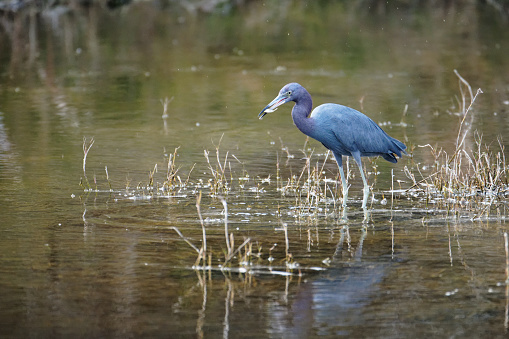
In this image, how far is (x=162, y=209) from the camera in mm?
8969

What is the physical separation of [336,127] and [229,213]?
1331 millimetres

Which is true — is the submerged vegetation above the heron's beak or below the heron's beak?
below

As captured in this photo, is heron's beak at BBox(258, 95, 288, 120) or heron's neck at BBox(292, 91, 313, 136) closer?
heron's beak at BBox(258, 95, 288, 120)

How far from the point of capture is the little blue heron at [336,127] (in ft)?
29.6

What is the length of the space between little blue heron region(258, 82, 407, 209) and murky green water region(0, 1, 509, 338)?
0.47 m

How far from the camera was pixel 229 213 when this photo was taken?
348 inches

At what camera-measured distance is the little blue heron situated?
9031 millimetres

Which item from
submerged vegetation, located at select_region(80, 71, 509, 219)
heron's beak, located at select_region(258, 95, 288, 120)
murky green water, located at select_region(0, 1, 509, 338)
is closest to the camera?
murky green water, located at select_region(0, 1, 509, 338)

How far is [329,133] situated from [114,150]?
417cm

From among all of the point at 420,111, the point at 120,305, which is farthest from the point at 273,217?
the point at 420,111

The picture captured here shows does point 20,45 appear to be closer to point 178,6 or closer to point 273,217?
point 178,6

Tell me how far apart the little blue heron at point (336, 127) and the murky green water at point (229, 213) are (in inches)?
18.4

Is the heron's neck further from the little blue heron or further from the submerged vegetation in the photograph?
the submerged vegetation

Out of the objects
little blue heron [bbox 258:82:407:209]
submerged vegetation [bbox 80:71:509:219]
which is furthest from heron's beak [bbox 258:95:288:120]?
submerged vegetation [bbox 80:71:509:219]
